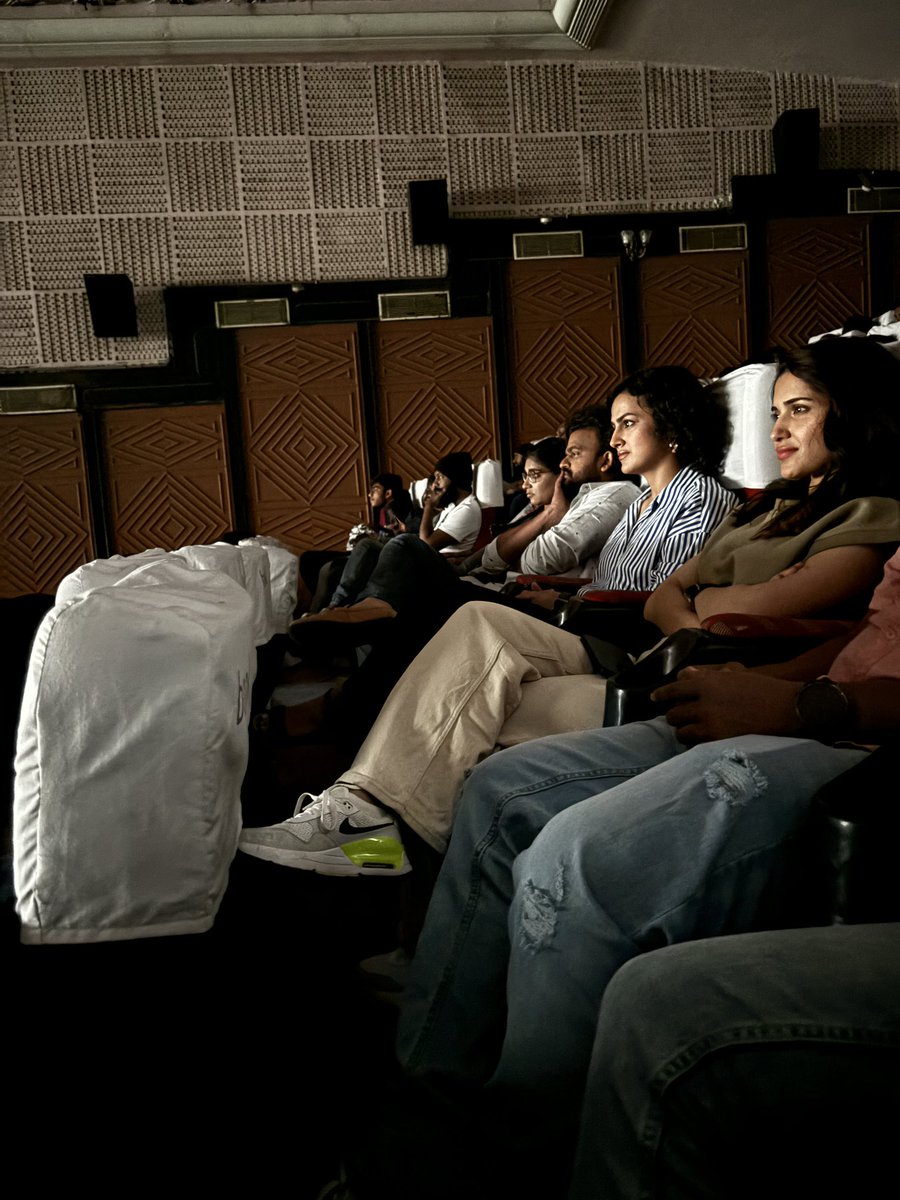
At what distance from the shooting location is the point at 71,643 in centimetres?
91

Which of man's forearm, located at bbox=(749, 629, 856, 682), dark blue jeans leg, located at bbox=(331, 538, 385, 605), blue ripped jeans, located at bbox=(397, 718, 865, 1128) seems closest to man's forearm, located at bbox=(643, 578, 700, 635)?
man's forearm, located at bbox=(749, 629, 856, 682)

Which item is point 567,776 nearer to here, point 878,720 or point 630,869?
point 630,869

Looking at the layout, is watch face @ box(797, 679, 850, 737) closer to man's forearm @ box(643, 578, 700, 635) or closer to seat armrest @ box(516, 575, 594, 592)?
man's forearm @ box(643, 578, 700, 635)

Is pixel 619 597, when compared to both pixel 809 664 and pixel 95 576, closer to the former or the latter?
pixel 809 664

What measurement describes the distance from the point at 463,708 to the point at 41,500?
19.5ft

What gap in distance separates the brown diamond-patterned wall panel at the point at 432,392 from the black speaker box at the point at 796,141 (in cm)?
254

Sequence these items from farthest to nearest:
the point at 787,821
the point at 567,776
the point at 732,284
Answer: the point at 732,284 < the point at 567,776 < the point at 787,821

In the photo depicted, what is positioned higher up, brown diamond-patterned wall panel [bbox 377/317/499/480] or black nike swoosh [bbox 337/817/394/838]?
brown diamond-patterned wall panel [bbox 377/317/499/480]

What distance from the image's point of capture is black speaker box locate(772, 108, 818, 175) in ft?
21.3

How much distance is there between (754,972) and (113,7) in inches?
278

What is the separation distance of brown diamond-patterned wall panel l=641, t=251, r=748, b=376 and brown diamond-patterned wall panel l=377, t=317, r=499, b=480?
130 centimetres

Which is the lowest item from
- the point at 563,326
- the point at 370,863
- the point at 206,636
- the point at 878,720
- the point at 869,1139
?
the point at 370,863

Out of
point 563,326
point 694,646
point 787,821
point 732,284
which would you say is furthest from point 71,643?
point 732,284

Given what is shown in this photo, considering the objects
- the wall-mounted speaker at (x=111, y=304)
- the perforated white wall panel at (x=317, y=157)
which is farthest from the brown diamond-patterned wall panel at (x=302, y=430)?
the wall-mounted speaker at (x=111, y=304)
